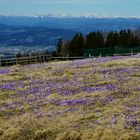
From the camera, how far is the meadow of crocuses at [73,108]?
18.9 m

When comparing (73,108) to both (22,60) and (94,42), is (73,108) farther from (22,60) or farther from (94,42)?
(94,42)

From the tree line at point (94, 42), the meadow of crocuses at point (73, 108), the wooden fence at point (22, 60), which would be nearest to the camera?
the meadow of crocuses at point (73, 108)

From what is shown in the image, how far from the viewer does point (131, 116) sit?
19828 mm

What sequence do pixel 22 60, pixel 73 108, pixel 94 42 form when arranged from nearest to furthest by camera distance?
pixel 73 108
pixel 22 60
pixel 94 42

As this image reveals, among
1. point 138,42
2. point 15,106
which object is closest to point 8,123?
point 15,106

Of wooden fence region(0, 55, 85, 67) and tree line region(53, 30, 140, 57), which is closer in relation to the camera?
wooden fence region(0, 55, 85, 67)

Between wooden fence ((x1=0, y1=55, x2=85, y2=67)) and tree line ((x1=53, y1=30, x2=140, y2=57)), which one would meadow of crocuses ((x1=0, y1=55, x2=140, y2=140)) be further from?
tree line ((x1=53, y1=30, x2=140, y2=57))

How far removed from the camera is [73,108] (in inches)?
899

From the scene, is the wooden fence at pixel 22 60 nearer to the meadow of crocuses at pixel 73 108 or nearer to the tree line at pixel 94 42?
the meadow of crocuses at pixel 73 108

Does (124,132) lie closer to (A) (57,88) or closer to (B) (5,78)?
(A) (57,88)

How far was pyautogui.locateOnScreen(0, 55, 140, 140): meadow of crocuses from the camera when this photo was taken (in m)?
18.9

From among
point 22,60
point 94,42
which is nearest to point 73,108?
point 22,60

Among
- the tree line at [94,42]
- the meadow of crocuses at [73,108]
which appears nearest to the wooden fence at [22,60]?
the meadow of crocuses at [73,108]

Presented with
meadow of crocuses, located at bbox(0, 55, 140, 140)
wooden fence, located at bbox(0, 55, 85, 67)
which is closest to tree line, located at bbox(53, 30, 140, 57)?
wooden fence, located at bbox(0, 55, 85, 67)
